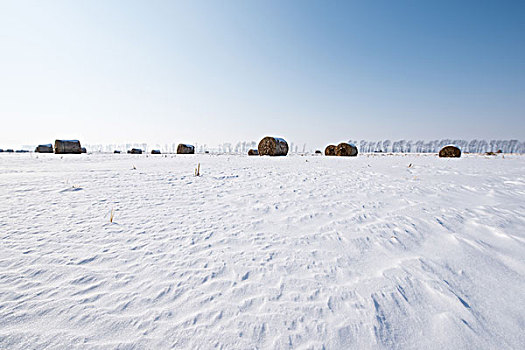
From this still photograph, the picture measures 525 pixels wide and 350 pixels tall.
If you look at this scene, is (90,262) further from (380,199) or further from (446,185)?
(446,185)

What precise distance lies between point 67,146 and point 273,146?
2291 cm

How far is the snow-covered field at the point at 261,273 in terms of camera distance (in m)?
1.51

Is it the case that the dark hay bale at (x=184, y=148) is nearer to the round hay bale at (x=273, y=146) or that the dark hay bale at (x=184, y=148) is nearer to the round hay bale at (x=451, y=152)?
the round hay bale at (x=273, y=146)

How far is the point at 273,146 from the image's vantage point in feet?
58.3

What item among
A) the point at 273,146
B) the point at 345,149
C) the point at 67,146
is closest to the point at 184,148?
the point at 67,146

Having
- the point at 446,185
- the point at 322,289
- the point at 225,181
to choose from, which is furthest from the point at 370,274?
the point at 446,185

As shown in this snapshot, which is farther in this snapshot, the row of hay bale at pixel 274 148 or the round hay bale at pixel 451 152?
the round hay bale at pixel 451 152

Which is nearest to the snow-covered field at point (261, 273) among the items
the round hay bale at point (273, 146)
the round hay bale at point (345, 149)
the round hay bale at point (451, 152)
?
the round hay bale at point (273, 146)

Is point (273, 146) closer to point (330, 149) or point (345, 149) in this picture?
point (345, 149)

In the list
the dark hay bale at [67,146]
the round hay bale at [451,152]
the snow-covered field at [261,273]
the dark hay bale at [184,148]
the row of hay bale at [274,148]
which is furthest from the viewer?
the dark hay bale at [184,148]

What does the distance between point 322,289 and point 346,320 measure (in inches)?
13.2

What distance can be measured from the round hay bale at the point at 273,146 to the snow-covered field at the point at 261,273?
13905 millimetres

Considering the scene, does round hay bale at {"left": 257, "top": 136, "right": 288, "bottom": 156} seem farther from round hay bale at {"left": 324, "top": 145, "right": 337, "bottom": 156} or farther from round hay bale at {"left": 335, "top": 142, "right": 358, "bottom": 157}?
round hay bale at {"left": 324, "top": 145, "right": 337, "bottom": 156}

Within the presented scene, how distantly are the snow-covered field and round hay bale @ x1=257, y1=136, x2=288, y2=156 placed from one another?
1391 centimetres
